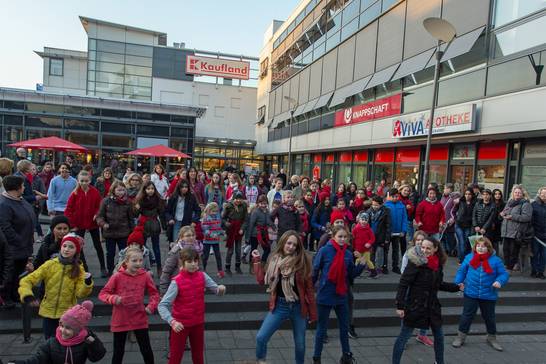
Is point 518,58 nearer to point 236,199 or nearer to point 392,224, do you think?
point 392,224

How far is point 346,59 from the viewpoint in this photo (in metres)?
19.7

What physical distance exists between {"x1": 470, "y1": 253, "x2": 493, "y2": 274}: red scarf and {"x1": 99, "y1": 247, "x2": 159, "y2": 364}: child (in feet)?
14.1

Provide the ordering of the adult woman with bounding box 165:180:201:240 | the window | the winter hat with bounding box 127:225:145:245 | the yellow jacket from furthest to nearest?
the window, the adult woman with bounding box 165:180:201:240, the winter hat with bounding box 127:225:145:245, the yellow jacket

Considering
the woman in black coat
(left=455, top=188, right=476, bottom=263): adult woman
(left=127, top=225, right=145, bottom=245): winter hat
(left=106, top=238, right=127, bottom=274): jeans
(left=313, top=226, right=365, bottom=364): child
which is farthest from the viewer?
(left=455, top=188, right=476, bottom=263): adult woman

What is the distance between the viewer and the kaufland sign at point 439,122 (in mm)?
11352

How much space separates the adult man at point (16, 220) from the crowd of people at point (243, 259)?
1 centimetres

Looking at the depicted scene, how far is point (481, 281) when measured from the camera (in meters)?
5.21

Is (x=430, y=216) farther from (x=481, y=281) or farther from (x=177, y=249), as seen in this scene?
(x=177, y=249)

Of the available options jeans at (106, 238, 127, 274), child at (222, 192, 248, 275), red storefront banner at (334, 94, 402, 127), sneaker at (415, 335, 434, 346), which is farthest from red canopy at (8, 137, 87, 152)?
sneaker at (415, 335, 434, 346)

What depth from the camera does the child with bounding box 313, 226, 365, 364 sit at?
4.47 m

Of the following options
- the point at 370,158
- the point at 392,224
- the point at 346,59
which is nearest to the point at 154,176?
the point at 392,224

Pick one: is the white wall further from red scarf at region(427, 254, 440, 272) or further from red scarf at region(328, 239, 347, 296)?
red scarf at region(427, 254, 440, 272)

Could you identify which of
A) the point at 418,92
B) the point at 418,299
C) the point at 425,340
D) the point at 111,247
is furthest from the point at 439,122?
the point at 111,247

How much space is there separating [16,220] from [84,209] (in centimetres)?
Answer: 146
